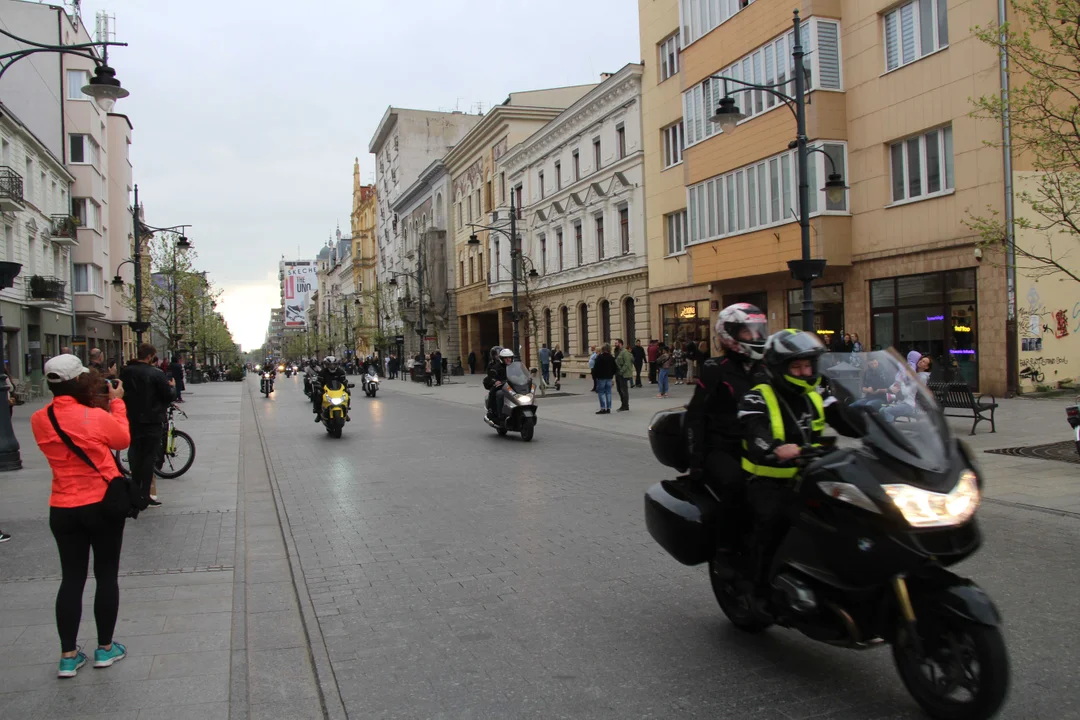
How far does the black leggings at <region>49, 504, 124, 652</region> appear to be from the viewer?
426 centimetres

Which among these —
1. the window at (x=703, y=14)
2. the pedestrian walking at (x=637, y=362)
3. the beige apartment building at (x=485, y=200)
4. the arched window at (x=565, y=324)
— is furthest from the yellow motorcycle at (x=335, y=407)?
the beige apartment building at (x=485, y=200)

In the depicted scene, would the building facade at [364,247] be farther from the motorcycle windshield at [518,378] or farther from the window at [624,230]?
the motorcycle windshield at [518,378]

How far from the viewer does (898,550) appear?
3285mm

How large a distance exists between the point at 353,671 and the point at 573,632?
1.21 meters

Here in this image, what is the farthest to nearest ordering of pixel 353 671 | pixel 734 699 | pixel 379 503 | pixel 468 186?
pixel 468 186 → pixel 379 503 → pixel 353 671 → pixel 734 699

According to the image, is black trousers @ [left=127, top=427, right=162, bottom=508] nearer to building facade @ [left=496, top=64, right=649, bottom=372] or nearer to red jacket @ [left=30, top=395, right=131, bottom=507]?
red jacket @ [left=30, top=395, right=131, bottom=507]

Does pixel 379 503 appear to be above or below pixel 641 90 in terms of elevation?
below

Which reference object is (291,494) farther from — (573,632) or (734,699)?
(734,699)

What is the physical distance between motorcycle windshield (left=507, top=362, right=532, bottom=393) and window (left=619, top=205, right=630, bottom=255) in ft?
67.6

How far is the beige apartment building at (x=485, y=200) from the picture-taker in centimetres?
4775

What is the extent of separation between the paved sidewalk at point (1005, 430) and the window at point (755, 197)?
5.20m

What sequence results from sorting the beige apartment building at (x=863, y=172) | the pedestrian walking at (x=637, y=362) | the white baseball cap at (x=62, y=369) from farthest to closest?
the pedestrian walking at (x=637, y=362)
the beige apartment building at (x=863, y=172)
the white baseball cap at (x=62, y=369)

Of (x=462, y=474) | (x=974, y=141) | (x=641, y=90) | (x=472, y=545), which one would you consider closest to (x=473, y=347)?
(x=641, y=90)

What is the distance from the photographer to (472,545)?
7.00 metres
